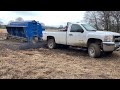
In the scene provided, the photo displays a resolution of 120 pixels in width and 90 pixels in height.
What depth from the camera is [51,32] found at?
45.7 feet

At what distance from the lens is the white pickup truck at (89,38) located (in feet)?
33.5

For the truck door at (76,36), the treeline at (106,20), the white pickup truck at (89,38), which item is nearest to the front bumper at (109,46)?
the white pickup truck at (89,38)

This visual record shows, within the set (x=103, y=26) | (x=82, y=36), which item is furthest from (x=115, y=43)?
(x=103, y=26)

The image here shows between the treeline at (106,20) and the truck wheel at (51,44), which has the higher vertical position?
the treeline at (106,20)

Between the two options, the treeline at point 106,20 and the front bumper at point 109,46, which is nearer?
the front bumper at point 109,46

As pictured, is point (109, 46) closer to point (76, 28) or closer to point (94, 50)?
point (94, 50)

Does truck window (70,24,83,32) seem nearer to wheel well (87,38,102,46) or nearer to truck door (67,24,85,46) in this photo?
truck door (67,24,85,46)

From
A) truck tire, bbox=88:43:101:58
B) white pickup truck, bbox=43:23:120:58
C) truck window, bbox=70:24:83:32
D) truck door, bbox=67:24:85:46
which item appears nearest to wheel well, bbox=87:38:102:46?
white pickup truck, bbox=43:23:120:58

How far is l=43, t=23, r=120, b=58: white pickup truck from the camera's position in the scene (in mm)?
10205

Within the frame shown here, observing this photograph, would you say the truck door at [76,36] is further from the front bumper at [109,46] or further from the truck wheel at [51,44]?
the truck wheel at [51,44]

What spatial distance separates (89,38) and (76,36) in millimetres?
1009
